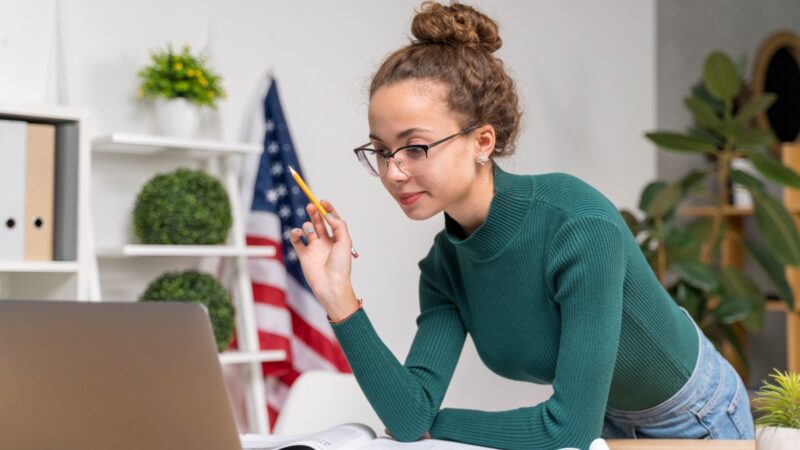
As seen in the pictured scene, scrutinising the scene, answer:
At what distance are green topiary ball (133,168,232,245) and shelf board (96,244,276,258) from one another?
28 millimetres

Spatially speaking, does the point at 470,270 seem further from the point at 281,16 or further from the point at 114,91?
the point at 281,16

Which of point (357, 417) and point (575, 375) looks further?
point (357, 417)

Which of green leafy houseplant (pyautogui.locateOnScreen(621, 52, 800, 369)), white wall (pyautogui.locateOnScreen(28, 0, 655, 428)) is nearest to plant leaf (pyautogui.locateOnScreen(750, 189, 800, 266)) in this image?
green leafy houseplant (pyautogui.locateOnScreen(621, 52, 800, 369))

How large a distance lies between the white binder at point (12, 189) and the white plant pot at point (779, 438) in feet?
6.05

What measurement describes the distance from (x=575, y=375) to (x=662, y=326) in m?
0.25

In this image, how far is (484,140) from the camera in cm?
142

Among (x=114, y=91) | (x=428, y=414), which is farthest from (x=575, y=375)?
(x=114, y=91)

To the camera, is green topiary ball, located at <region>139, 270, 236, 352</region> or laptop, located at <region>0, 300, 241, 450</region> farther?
green topiary ball, located at <region>139, 270, 236, 352</region>

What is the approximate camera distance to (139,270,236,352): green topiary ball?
2.59m

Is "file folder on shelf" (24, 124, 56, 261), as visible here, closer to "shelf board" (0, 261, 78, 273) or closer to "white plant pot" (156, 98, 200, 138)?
"shelf board" (0, 261, 78, 273)

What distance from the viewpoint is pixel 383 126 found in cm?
135

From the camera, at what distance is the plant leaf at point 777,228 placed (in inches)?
139

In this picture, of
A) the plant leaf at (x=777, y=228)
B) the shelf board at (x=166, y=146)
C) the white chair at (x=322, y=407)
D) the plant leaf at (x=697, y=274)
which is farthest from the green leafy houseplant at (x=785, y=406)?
the plant leaf at (x=777, y=228)

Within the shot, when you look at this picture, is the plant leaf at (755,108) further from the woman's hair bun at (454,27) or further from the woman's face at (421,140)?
the woman's face at (421,140)
